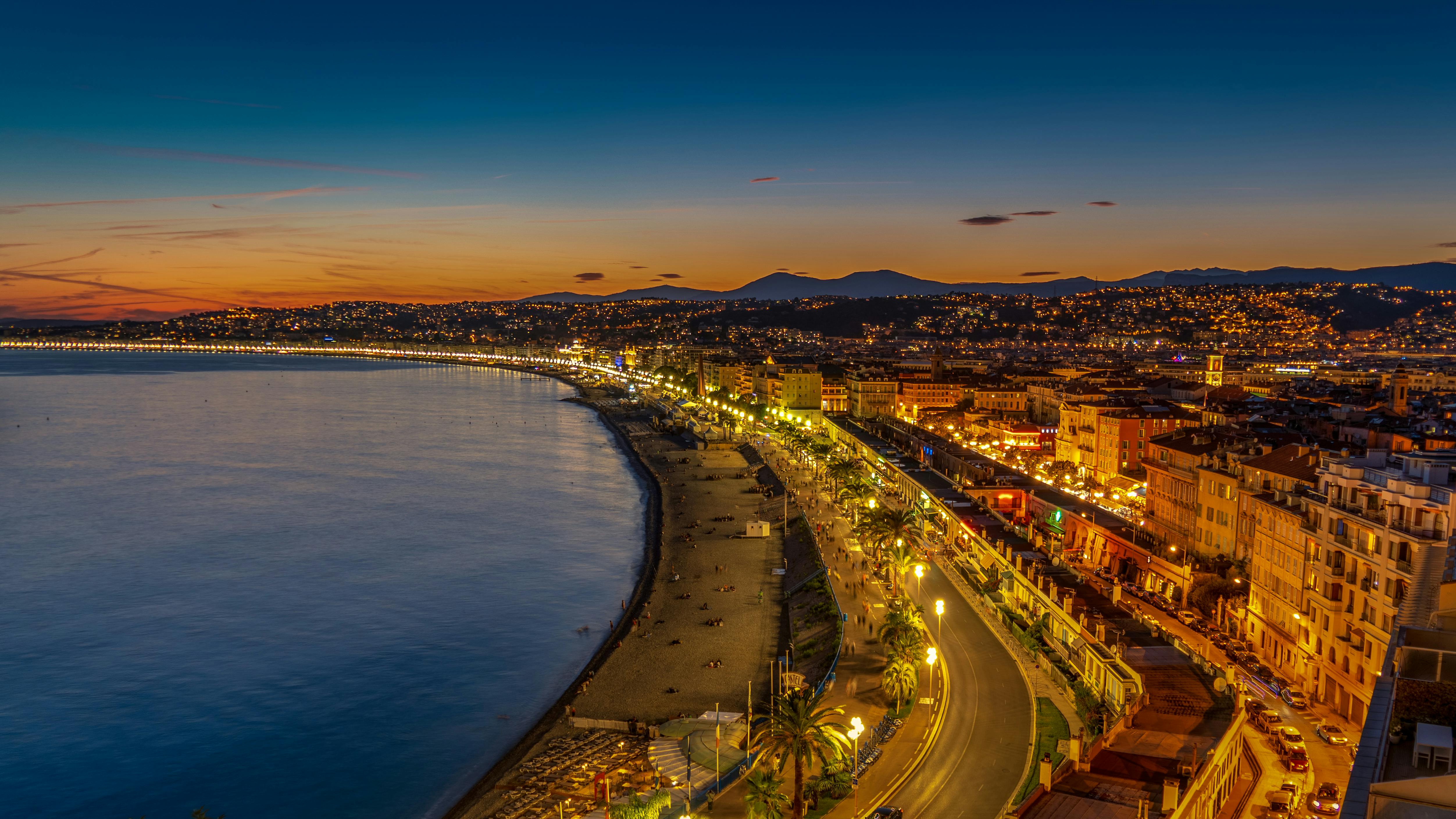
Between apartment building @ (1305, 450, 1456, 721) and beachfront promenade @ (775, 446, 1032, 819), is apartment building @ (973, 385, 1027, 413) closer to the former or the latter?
beachfront promenade @ (775, 446, 1032, 819)

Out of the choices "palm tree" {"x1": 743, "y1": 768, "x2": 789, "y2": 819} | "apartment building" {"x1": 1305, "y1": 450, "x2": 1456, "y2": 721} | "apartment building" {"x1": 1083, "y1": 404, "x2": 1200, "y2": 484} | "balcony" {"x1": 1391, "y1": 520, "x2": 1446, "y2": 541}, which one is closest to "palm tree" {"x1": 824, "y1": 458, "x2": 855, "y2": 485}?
"apartment building" {"x1": 1083, "y1": 404, "x2": 1200, "y2": 484}

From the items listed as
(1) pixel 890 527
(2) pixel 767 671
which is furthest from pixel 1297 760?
(1) pixel 890 527

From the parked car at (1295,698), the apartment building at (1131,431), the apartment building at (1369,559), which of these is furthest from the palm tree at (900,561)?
the apartment building at (1131,431)

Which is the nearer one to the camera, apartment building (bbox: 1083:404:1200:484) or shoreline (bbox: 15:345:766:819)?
shoreline (bbox: 15:345:766:819)

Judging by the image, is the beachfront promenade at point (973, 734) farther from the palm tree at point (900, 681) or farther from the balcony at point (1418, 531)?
the balcony at point (1418, 531)

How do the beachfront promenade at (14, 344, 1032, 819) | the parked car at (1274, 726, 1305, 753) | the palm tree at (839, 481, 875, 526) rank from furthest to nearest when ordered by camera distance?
1. the palm tree at (839, 481, 875, 526)
2. the parked car at (1274, 726, 1305, 753)
3. the beachfront promenade at (14, 344, 1032, 819)

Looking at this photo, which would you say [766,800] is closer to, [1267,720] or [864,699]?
[864,699]
